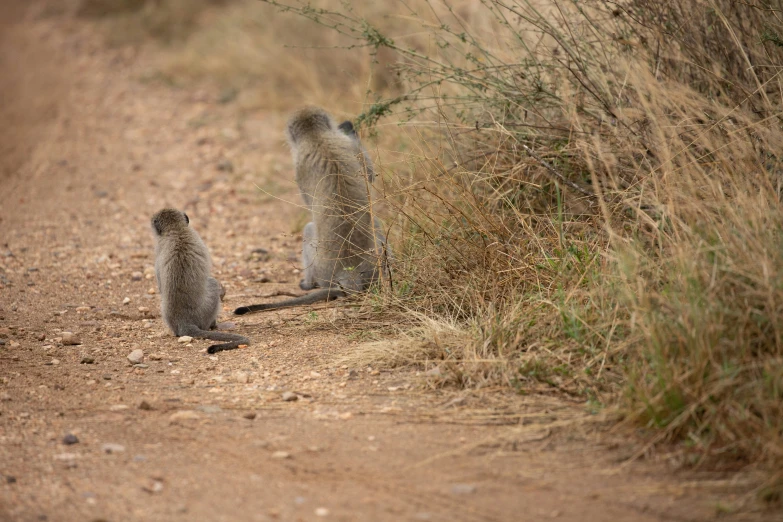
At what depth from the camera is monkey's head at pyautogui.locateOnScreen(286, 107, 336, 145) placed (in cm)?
644

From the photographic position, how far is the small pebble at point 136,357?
198 inches

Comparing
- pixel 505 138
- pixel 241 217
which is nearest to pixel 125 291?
pixel 241 217

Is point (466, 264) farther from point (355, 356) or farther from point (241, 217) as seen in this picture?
point (241, 217)

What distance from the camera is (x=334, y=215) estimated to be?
5898 millimetres

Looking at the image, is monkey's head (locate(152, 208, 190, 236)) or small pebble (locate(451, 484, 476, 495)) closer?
small pebble (locate(451, 484, 476, 495))

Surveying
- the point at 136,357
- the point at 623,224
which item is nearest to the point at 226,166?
the point at 136,357

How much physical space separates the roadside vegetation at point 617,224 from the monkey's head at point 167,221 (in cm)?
145

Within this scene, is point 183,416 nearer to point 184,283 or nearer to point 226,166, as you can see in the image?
point 184,283

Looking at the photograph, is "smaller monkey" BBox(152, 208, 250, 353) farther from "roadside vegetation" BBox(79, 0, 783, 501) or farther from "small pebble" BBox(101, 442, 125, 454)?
"small pebble" BBox(101, 442, 125, 454)

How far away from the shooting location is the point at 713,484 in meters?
3.28

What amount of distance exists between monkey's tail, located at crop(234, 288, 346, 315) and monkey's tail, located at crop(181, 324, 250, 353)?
519mm

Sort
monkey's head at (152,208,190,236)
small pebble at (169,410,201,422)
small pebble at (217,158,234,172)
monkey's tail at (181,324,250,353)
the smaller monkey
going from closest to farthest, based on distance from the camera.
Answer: small pebble at (169,410,201,422)
monkey's tail at (181,324,250,353)
the smaller monkey
monkey's head at (152,208,190,236)
small pebble at (217,158,234,172)

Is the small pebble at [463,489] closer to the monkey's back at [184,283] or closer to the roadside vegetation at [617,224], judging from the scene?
the roadside vegetation at [617,224]

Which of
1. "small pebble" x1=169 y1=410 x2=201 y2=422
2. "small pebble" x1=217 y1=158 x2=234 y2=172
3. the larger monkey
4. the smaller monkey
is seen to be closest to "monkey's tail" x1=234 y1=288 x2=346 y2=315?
the larger monkey
